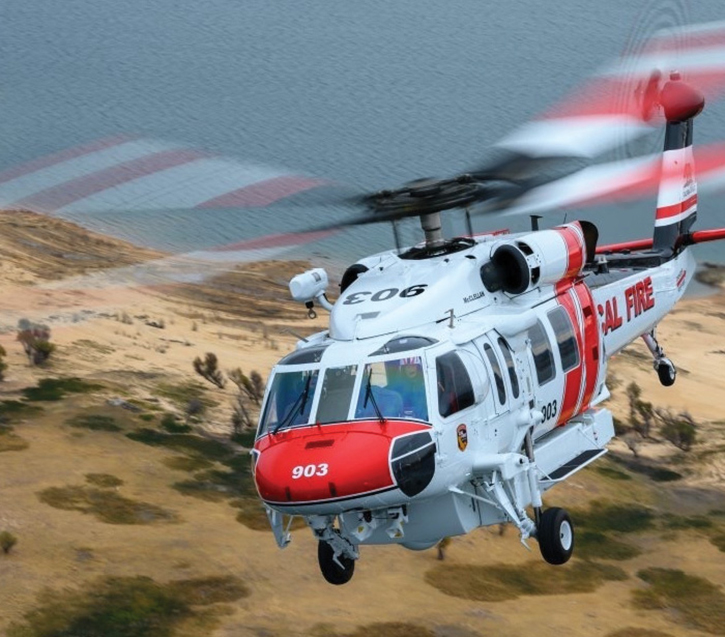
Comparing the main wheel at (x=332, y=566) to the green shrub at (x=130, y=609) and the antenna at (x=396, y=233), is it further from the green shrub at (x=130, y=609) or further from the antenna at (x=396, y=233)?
the green shrub at (x=130, y=609)

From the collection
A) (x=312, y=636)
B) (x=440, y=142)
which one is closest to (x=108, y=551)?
(x=312, y=636)

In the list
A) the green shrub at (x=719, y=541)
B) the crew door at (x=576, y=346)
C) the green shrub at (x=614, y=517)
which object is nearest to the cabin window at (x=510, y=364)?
the crew door at (x=576, y=346)

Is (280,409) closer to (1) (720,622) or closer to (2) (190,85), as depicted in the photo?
(1) (720,622)

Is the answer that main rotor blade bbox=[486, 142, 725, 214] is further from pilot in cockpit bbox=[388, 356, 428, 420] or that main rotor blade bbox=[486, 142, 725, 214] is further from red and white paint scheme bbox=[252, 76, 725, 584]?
pilot in cockpit bbox=[388, 356, 428, 420]

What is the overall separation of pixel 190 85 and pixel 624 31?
1053 inches

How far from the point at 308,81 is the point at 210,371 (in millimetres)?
41541

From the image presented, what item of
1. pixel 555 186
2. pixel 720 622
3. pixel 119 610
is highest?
pixel 555 186

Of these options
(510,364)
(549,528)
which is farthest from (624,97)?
(549,528)

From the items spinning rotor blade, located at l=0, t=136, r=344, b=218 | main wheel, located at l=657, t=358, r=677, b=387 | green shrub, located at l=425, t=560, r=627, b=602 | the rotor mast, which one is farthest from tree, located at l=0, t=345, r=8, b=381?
the rotor mast

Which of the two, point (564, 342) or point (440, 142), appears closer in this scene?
point (564, 342)

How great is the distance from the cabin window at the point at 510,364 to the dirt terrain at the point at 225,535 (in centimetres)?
288

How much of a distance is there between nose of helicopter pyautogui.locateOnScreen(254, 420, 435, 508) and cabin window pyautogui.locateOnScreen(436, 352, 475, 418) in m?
0.44

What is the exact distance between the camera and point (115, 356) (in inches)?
1296

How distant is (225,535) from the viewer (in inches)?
931
